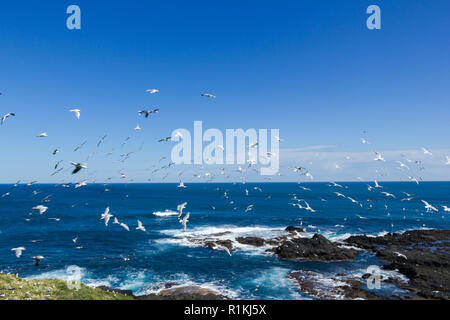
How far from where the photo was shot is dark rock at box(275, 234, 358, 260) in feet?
161

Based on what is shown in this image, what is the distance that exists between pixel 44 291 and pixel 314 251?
138 ft

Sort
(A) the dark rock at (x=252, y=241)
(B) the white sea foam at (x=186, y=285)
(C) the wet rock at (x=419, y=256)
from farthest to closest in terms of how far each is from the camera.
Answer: (A) the dark rock at (x=252, y=241), (C) the wet rock at (x=419, y=256), (B) the white sea foam at (x=186, y=285)

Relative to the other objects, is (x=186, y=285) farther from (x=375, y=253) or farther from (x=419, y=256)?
(x=419, y=256)

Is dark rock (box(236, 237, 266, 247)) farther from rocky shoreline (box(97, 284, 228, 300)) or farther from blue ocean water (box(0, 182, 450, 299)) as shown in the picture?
rocky shoreline (box(97, 284, 228, 300))

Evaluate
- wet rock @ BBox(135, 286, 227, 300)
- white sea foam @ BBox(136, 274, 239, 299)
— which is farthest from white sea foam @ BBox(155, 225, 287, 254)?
wet rock @ BBox(135, 286, 227, 300)

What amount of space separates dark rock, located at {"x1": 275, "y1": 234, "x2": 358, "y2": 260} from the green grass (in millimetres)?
32176

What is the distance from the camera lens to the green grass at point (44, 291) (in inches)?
818

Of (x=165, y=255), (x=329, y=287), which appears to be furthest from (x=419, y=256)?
(x=165, y=255)

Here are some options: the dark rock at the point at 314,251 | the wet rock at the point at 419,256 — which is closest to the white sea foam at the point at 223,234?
the dark rock at the point at 314,251

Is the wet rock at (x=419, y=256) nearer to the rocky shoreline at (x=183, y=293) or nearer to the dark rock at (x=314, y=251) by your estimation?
the dark rock at (x=314, y=251)

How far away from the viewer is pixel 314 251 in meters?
50.3

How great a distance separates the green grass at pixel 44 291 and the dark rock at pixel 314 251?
32.2 m
